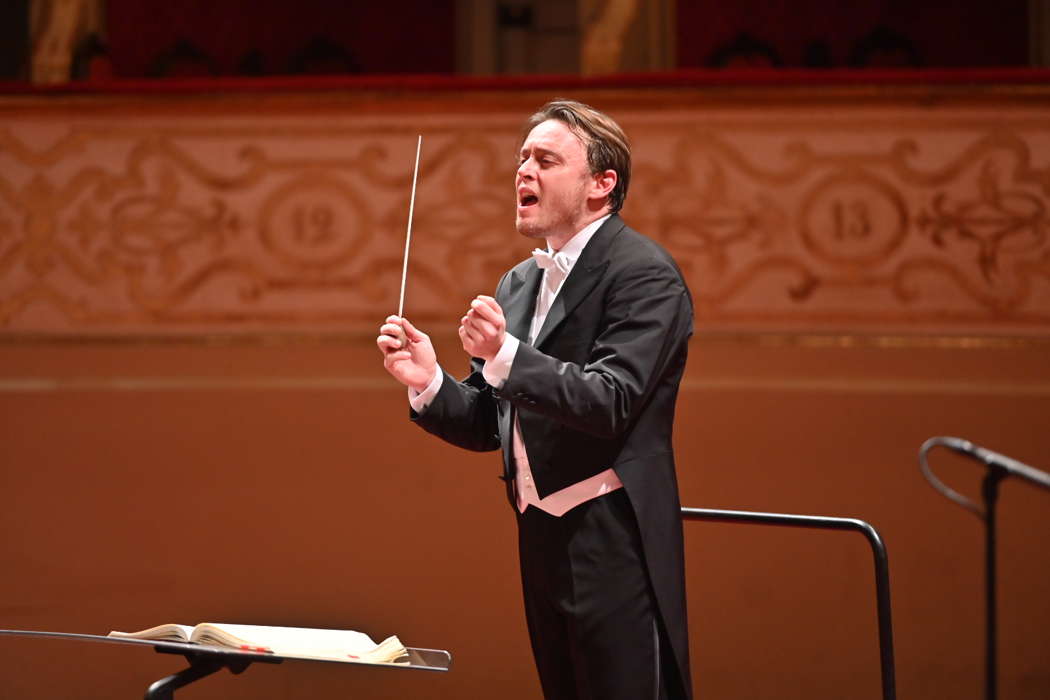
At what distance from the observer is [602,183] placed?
181 cm

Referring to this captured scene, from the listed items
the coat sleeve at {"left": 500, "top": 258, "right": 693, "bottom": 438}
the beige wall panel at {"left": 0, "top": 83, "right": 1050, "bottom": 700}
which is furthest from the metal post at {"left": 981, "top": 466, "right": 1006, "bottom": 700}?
the beige wall panel at {"left": 0, "top": 83, "right": 1050, "bottom": 700}

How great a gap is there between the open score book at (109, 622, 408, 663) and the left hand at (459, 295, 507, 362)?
43cm

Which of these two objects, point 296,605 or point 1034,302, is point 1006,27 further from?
point 296,605

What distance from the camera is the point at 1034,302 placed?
335 cm

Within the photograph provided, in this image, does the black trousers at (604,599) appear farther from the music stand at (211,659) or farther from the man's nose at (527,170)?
the man's nose at (527,170)

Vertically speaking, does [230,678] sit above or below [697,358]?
below

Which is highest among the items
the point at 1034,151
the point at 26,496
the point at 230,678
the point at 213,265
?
the point at 1034,151

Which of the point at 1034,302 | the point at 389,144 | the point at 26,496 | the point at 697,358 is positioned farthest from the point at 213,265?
the point at 1034,302

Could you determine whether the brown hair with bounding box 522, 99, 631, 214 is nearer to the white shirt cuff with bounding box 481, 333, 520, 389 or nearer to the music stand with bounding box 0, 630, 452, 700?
the white shirt cuff with bounding box 481, 333, 520, 389

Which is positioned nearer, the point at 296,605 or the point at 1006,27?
the point at 296,605

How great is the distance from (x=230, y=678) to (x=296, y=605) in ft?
0.91

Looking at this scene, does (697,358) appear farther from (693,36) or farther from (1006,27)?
(1006,27)

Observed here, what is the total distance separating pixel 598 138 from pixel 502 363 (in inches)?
17.0

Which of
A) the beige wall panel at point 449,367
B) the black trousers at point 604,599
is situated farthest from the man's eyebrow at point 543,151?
the beige wall panel at point 449,367
